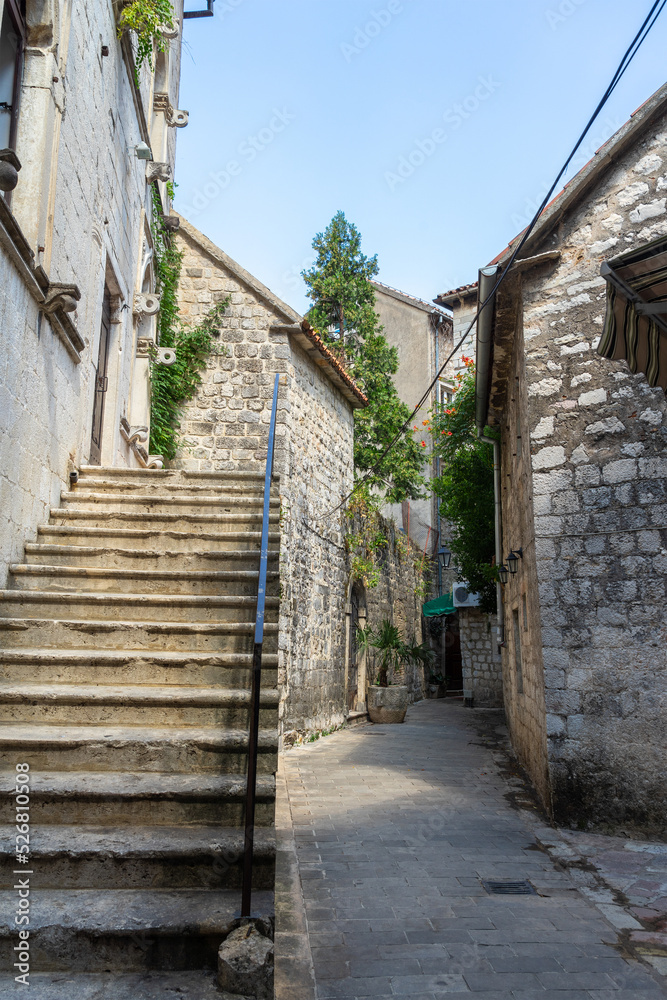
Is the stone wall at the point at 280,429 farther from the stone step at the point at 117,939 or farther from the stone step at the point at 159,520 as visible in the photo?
the stone step at the point at 117,939

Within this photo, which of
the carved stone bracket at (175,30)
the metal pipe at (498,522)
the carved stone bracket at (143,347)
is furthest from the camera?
the metal pipe at (498,522)

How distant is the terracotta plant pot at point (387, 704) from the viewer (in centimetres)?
1216

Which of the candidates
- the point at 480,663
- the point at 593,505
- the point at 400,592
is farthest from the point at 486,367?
the point at 480,663

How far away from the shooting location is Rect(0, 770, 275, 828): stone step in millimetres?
2654

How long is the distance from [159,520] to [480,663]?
12.2 m

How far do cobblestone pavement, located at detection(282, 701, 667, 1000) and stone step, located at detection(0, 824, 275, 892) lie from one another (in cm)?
69

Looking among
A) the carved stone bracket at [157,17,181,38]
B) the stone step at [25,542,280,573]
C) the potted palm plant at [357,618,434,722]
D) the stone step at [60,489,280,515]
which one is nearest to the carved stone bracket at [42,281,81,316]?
the stone step at [60,489,280,515]

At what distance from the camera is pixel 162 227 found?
9.66m

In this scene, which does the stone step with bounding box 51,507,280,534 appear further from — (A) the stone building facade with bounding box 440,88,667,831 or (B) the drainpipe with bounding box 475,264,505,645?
(B) the drainpipe with bounding box 475,264,505,645

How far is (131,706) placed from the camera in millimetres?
3191

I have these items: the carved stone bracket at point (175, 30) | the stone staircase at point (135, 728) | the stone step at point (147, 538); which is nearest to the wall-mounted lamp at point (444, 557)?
the carved stone bracket at point (175, 30)

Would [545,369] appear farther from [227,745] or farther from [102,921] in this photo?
[102,921]

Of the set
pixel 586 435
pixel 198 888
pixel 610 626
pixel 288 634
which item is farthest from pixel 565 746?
pixel 288 634

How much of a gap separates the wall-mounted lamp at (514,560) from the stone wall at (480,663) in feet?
25.9
